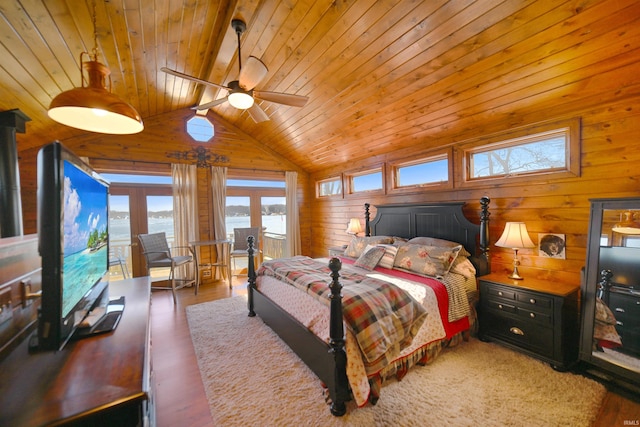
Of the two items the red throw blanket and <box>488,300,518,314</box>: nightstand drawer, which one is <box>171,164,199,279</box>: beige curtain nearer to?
the red throw blanket

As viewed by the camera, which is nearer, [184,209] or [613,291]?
[613,291]

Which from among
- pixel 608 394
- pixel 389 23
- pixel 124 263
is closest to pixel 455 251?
pixel 608 394

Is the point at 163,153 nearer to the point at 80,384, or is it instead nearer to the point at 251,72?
the point at 251,72

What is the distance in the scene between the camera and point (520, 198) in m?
2.68

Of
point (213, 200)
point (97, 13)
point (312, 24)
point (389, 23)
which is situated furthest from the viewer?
point (213, 200)

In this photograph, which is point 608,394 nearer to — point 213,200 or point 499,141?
point 499,141

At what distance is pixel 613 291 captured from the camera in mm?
1944

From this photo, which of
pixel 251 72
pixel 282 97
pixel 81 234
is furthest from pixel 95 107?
pixel 282 97

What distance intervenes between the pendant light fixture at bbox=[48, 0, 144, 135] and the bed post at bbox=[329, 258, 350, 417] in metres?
1.51

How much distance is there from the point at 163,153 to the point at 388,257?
13.9 feet

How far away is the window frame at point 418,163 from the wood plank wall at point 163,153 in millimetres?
2507

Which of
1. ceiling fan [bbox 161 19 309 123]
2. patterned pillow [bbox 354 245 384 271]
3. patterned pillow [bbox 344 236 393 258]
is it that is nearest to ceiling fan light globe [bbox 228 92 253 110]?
ceiling fan [bbox 161 19 309 123]

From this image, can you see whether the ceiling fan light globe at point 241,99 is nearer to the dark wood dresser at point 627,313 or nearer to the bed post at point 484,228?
the bed post at point 484,228

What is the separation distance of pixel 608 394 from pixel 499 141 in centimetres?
234
